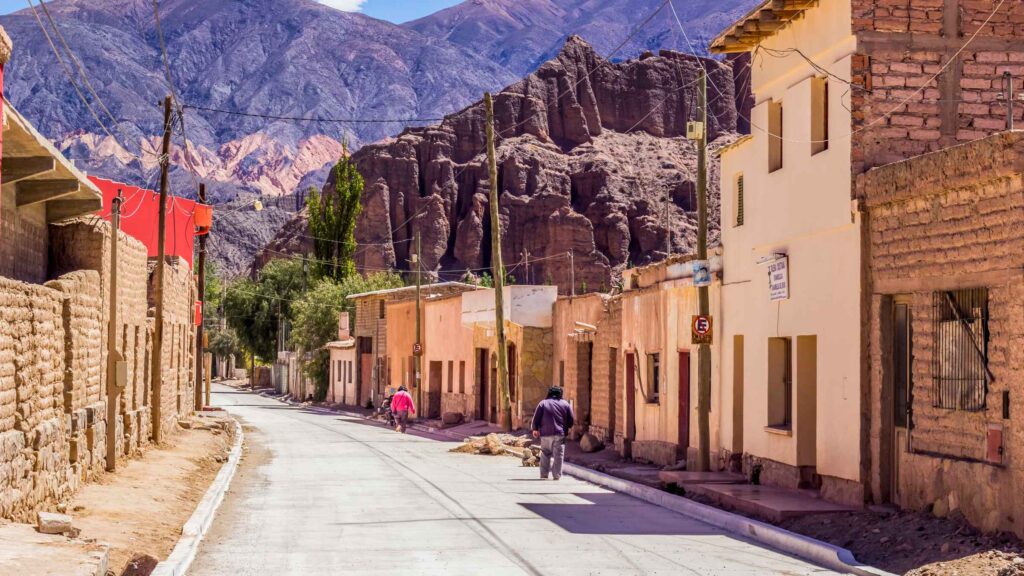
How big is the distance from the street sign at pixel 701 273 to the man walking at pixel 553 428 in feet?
11.2

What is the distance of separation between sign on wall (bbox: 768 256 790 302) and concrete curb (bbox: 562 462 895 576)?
3.91 metres

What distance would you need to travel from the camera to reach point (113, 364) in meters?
23.4

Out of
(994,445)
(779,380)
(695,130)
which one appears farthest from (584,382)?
(994,445)

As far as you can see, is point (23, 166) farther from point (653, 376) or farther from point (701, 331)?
point (653, 376)

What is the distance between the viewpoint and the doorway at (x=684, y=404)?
27953mm

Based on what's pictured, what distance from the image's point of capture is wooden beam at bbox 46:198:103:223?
2431 cm

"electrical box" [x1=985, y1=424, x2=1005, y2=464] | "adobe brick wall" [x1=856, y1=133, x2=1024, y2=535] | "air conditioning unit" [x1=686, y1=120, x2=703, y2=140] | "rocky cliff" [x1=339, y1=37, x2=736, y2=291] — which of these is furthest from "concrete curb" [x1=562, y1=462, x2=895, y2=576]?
"rocky cliff" [x1=339, y1=37, x2=736, y2=291]

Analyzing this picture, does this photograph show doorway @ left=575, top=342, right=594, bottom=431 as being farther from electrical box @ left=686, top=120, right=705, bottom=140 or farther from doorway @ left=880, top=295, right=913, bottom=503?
doorway @ left=880, top=295, right=913, bottom=503

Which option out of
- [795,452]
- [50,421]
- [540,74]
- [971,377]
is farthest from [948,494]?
[540,74]

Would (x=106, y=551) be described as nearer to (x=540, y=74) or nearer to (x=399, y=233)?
(x=399, y=233)

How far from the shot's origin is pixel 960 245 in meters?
16.0

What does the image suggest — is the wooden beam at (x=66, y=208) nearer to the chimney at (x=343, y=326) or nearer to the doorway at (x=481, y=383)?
the doorway at (x=481, y=383)

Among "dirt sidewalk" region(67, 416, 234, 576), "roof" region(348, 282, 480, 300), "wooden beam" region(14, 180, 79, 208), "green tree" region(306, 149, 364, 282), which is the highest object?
"green tree" region(306, 149, 364, 282)

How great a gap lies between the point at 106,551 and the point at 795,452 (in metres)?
12.0
